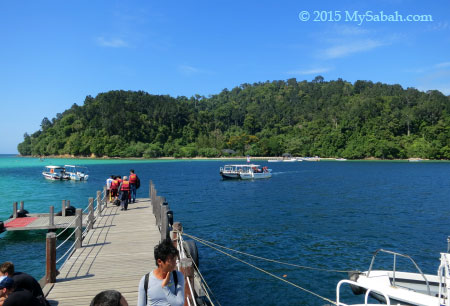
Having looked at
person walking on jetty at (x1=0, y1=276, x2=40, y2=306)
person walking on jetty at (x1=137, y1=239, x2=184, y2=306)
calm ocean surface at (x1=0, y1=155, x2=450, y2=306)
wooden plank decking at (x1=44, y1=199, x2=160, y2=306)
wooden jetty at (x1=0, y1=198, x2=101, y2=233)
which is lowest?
calm ocean surface at (x1=0, y1=155, x2=450, y2=306)

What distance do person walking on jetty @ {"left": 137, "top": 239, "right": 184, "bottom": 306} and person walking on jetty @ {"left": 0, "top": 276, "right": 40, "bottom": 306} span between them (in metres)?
2.07

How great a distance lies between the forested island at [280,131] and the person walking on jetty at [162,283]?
501ft

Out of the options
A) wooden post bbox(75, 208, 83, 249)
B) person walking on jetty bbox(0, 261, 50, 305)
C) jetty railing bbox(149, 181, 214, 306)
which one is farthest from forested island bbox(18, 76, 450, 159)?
person walking on jetty bbox(0, 261, 50, 305)

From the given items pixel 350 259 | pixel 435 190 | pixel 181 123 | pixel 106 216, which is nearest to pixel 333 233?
pixel 350 259

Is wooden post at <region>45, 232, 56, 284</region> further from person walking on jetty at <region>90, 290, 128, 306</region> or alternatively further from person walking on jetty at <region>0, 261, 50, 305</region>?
person walking on jetty at <region>90, 290, 128, 306</region>

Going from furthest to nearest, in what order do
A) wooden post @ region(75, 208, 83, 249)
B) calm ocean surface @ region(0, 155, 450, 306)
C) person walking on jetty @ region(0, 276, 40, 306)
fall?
calm ocean surface @ region(0, 155, 450, 306) < wooden post @ region(75, 208, 83, 249) < person walking on jetty @ region(0, 276, 40, 306)

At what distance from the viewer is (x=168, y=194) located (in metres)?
42.9

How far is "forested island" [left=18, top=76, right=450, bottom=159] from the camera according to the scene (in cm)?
14688

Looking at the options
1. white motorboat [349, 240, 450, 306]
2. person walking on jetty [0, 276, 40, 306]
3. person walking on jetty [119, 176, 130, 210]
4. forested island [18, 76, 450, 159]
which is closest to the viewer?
person walking on jetty [0, 276, 40, 306]

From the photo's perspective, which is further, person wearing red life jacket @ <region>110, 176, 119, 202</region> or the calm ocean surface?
person wearing red life jacket @ <region>110, 176, 119, 202</region>

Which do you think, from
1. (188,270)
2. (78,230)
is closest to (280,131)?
(78,230)

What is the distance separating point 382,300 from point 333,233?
1228 centimetres

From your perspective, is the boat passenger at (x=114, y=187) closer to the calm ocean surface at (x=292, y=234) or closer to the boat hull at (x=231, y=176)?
the calm ocean surface at (x=292, y=234)

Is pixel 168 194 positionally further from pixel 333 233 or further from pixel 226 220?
pixel 333 233
